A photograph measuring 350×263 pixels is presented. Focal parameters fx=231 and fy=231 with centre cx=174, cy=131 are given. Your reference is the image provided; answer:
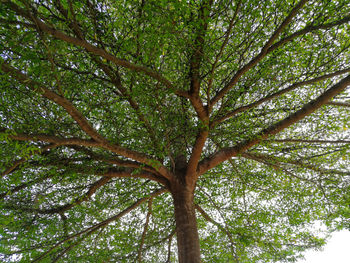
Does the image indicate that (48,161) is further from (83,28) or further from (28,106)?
(83,28)

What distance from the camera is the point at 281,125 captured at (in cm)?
450

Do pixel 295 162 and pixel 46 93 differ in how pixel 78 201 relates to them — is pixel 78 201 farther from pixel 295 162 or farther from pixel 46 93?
pixel 295 162

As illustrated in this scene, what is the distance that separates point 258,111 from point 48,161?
448cm

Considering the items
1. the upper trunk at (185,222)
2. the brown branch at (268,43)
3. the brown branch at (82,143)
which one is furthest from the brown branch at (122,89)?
the upper trunk at (185,222)

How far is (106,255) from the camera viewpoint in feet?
20.3

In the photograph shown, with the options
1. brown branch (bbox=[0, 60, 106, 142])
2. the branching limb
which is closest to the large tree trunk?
the branching limb

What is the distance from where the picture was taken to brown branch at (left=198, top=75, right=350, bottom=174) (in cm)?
389

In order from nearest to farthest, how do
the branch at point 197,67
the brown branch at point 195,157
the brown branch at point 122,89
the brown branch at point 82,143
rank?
1. the branch at point 197,67
2. the brown branch at point 82,143
3. the brown branch at point 122,89
4. the brown branch at point 195,157

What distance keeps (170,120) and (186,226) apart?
7.13ft

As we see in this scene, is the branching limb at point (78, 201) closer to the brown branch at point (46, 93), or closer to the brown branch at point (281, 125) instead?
the brown branch at point (46, 93)

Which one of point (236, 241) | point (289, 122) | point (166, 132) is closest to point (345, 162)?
point (289, 122)

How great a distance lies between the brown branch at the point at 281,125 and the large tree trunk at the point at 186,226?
0.69 meters

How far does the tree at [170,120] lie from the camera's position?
308 cm

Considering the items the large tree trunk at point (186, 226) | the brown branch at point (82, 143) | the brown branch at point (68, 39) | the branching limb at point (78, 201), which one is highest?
the branching limb at point (78, 201)
